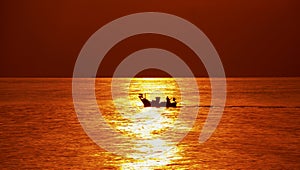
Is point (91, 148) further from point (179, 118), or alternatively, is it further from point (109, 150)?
point (179, 118)

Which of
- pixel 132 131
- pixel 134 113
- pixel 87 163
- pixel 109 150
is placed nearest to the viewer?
pixel 87 163

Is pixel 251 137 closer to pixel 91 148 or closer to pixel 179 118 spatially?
pixel 91 148

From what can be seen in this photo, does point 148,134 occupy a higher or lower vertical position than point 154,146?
higher

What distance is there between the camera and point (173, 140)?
5534 cm

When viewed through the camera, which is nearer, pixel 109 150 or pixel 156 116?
pixel 109 150

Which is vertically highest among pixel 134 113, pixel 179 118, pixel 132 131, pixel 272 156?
pixel 134 113

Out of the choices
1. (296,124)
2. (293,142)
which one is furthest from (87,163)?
(296,124)

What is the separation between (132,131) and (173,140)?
955cm

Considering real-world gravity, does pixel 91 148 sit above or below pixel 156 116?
below

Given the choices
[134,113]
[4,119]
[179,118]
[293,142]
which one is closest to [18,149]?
[293,142]

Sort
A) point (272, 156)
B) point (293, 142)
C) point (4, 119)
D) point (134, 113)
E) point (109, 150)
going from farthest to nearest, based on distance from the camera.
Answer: point (134, 113) → point (4, 119) → point (293, 142) → point (109, 150) → point (272, 156)

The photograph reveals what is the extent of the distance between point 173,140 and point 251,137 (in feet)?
28.5

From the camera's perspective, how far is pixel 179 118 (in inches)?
3231

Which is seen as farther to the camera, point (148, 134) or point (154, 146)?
point (148, 134)
